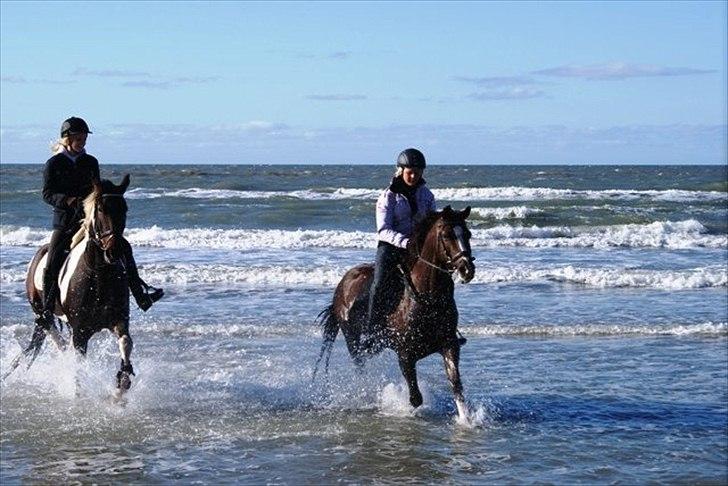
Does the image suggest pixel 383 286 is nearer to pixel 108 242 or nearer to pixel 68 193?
pixel 108 242

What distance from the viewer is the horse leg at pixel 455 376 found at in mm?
8055

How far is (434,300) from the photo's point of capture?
26.7 feet

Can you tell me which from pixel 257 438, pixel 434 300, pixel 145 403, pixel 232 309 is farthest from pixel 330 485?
pixel 232 309

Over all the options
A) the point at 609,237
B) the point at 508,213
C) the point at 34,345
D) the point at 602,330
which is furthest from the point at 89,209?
the point at 508,213

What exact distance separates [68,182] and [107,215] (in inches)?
42.0

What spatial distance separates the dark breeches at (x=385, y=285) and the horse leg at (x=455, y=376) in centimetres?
68

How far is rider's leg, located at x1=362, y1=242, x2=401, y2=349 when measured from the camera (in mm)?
8531

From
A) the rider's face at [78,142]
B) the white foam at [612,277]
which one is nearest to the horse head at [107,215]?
the rider's face at [78,142]

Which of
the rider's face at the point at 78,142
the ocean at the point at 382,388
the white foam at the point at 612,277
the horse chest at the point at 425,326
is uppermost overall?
the rider's face at the point at 78,142

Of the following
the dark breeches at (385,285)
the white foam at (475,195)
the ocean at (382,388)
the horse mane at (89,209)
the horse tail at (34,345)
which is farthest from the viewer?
the white foam at (475,195)

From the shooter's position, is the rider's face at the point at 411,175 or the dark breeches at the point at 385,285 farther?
the dark breeches at the point at 385,285

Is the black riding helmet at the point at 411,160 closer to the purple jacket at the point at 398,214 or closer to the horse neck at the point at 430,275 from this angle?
the purple jacket at the point at 398,214

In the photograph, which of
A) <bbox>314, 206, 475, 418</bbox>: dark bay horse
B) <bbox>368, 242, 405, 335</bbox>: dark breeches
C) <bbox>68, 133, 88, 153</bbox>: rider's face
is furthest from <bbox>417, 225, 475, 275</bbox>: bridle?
<bbox>68, 133, 88, 153</bbox>: rider's face

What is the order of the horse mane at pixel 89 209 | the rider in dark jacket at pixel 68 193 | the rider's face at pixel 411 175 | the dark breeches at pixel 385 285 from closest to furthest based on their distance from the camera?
the horse mane at pixel 89 209 → the rider's face at pixel 411 175 → the dark breeches at pixel 385 285 → the rider in dark jacket at pixel 68 193
